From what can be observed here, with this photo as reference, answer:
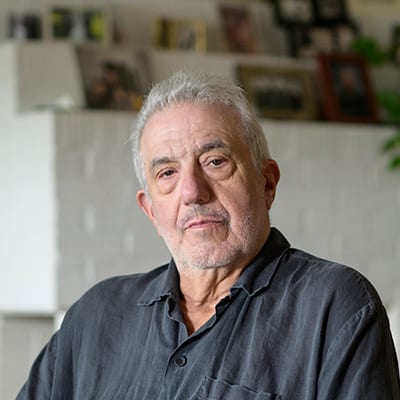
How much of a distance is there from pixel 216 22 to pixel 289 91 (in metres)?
0.42

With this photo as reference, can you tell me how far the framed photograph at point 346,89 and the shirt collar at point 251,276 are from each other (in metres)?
Answer: 2.65

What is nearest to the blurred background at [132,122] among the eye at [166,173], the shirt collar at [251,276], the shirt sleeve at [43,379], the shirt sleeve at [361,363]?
the shirt sleeve at [43,379]

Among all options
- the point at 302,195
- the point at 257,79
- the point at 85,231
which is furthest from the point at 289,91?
the point at 85,231

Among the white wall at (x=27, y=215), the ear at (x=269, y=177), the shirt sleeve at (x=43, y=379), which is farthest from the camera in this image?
the white wall at (x=27, y=215)

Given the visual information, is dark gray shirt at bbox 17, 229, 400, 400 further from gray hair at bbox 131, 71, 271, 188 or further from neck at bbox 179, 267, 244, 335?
gray hair at bbox 131, 71, 271, 188

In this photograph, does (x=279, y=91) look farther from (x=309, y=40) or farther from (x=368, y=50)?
(x=368, y=50)

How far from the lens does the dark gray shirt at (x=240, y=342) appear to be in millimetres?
1932

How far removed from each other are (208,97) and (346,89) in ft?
9.39

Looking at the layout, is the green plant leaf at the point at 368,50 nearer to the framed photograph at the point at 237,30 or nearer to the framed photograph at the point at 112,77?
→ the framed photograph at the point at 237,30

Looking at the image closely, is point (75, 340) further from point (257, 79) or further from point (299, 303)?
point (257, 79)

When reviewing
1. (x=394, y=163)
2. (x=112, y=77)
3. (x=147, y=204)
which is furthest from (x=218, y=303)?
(x=394, y=163)

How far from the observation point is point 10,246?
14.2 ft

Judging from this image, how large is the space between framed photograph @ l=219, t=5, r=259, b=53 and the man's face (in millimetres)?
2726

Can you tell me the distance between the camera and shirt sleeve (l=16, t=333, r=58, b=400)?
7.72 feet
